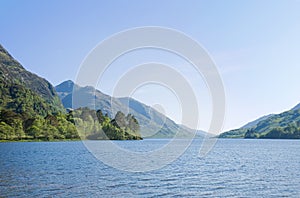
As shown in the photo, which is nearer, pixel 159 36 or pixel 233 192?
pixel 159 36

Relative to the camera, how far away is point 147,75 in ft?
114

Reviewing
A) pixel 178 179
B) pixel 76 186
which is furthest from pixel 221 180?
pixel 76 186

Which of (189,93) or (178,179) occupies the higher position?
(189,93)

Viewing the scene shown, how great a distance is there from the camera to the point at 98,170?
55.6 metres

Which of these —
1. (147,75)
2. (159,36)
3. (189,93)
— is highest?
(159,36)

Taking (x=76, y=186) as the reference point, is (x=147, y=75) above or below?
above

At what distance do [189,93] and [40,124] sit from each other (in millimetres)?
169995

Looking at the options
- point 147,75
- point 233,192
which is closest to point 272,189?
point 233,192

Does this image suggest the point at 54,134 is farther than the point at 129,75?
Yes

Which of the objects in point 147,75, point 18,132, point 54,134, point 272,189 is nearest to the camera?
point 147,75

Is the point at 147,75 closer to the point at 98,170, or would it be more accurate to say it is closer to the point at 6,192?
the point at 6,192

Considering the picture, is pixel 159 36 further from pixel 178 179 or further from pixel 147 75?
pixel 178 179

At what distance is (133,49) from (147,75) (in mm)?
5400

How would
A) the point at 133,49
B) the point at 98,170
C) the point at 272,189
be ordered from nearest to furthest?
the point at 133,49
the point at 272,189
the point at 98,170
